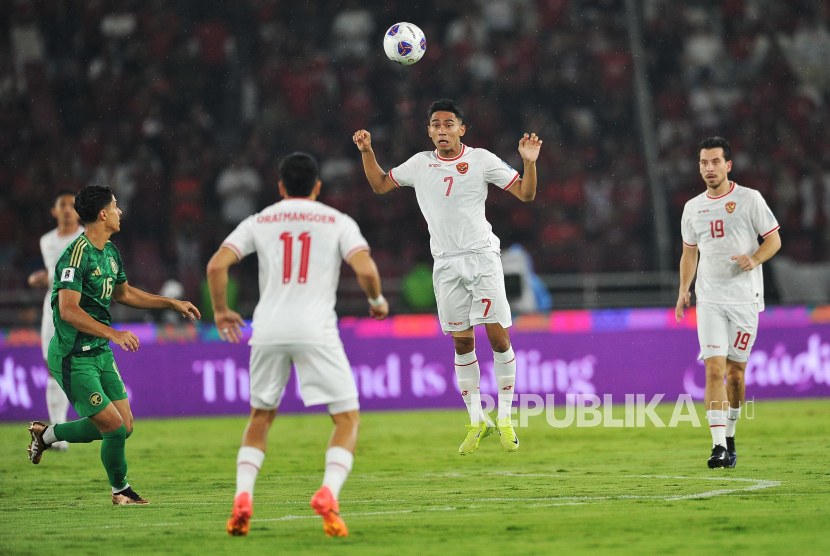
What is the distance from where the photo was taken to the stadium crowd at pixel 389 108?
18.7 metres

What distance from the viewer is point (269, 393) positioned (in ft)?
20.0

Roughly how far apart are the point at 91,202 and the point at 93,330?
0.92 m

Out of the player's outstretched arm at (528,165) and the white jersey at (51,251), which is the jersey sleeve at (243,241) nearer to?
the player's outstretched arm at (528,165)

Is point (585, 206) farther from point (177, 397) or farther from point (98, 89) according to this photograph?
point (98, 89)

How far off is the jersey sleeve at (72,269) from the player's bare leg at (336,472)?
2.40 m

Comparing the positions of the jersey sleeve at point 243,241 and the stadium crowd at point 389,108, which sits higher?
the stadium crowd at point 389,108

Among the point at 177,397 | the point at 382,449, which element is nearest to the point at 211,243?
the point at 177,397

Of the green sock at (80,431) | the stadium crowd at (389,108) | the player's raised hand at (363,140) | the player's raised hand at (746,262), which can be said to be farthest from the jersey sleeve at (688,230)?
the stadium crowd at (389,108)

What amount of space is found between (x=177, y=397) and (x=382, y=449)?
5.25 m

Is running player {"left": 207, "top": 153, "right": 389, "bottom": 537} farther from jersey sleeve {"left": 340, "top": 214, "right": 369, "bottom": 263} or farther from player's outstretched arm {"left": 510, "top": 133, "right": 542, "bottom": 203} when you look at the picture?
player's outstretched arm {"left": 510, "top": 133, "right": 542, "bottom": 203}

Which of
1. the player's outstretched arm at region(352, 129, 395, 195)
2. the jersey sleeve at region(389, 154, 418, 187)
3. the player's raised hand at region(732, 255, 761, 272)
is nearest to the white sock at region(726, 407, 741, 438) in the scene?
the player's raised hand at region(732, 255, 761, 272)

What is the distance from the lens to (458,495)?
7.75 metres

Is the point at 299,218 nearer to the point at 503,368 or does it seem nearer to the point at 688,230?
the point at 503,368

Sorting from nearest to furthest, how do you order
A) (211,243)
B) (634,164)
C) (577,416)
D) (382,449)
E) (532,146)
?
(532,146) → (382,449) → (577,416) → (211,243) → (634,164)
